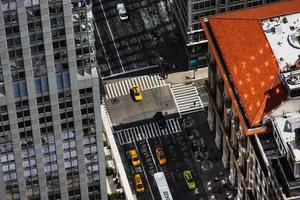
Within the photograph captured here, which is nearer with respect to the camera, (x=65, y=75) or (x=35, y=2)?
(x=35, y=2)

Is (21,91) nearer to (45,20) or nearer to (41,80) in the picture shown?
(41,80)

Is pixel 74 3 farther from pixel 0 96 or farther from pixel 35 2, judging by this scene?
pixel 0 96

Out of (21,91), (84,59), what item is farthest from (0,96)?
(84,59)

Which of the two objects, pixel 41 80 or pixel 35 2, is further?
pixel 41 80

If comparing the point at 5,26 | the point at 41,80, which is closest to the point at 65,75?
the point at 41,80

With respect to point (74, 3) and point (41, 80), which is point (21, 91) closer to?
point (41, 80)

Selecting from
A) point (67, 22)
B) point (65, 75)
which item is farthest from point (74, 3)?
point (65, 75)

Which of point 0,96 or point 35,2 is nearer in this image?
point 35,2
